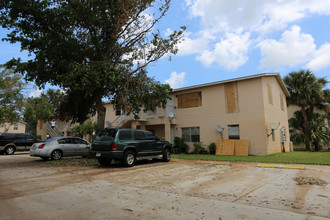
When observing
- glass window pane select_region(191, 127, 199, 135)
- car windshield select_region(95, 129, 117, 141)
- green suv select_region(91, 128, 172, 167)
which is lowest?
green suv select_region(91, 128, 172, 167)

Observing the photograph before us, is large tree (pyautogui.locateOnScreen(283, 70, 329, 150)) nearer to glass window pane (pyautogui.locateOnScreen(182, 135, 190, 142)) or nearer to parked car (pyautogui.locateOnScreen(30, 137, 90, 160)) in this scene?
glass window pane (pyautogui.locateOnScreen(182, 135, 190, 142))

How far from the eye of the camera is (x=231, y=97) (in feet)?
61.0

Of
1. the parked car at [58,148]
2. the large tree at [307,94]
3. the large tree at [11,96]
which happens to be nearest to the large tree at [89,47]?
the parked car at [58,148]

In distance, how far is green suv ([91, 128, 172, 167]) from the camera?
10172mm

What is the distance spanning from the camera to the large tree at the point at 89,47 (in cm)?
1125

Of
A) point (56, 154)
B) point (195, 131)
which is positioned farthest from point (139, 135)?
point (195, 131)

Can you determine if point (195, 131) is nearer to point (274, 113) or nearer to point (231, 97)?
point (231, 97)

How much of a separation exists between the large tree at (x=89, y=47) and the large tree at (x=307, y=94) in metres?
15.9

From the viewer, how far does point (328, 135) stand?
22.0 m

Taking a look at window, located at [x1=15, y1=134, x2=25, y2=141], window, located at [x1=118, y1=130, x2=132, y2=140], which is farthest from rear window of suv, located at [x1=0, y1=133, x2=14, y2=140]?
window, located at [x1=118, y1=130, x2=132, y2=140]

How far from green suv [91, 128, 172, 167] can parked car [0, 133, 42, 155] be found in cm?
1185

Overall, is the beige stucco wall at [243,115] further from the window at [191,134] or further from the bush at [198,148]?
the bush at [198,148]

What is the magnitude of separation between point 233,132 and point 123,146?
10825 millimetres

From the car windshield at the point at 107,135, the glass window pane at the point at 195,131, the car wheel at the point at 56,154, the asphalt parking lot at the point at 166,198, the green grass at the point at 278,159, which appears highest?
the glass window pane at the point at 195,131
